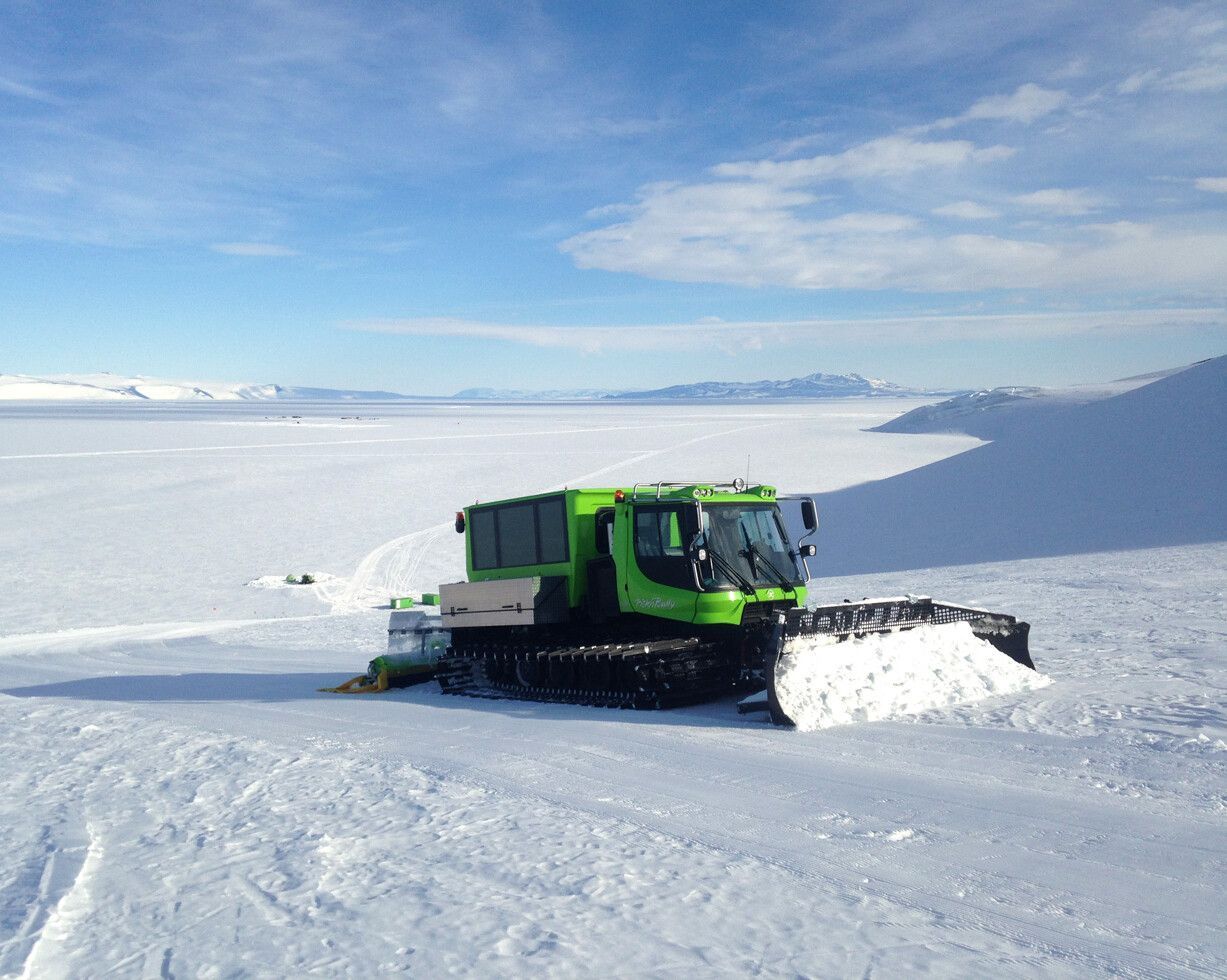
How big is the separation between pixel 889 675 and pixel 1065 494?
21.5 metres

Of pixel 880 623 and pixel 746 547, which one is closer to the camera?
pixel 880 623

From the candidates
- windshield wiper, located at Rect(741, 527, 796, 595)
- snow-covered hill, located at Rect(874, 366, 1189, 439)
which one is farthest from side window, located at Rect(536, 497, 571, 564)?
snow-covered hill, located at Rect(874, 366, 1189, 439)

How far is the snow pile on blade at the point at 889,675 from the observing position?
26.9 feet

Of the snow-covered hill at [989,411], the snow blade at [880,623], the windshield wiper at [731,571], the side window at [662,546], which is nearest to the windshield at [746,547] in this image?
the windshield wiper at [731,571]

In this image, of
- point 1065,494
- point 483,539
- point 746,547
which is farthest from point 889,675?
point 1065,494

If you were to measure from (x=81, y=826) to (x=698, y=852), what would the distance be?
11.8 ft

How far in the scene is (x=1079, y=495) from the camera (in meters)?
27.2

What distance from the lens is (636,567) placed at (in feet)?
32.7

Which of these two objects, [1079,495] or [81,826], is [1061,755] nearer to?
[81,826]

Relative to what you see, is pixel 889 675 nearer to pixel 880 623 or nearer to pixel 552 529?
pixel 880 623

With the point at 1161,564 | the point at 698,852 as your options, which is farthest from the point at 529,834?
the point at 1161,564

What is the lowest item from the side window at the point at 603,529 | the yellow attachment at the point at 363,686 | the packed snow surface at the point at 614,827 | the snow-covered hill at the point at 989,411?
the packed snow surface at the point at 614,827

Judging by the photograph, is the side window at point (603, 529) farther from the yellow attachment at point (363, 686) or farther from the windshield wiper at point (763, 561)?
the yellow attachment at point (363, 686)

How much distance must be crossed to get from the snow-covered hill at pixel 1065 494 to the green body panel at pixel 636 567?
46.8 ft
